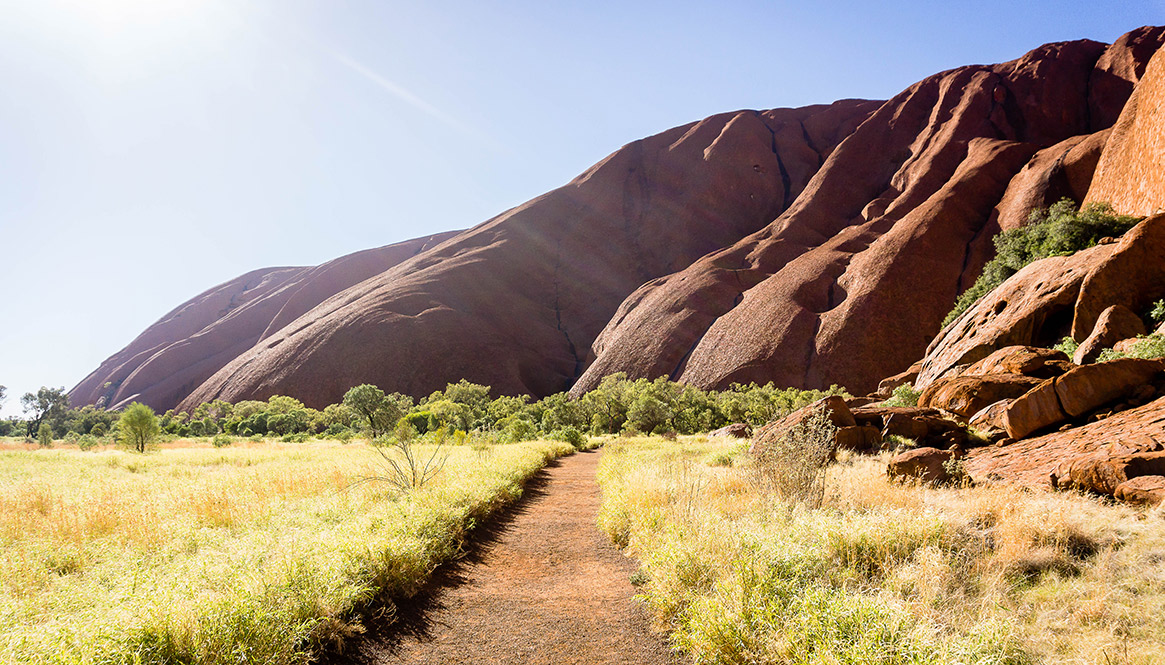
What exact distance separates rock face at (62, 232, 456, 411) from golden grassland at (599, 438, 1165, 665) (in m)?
120

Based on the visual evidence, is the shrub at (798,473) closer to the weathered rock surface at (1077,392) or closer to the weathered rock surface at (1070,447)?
the weathered rock surface at (1070,447)

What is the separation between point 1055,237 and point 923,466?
92.1 ft

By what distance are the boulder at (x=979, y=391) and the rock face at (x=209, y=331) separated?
121 m

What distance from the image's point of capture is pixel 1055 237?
2661 cm

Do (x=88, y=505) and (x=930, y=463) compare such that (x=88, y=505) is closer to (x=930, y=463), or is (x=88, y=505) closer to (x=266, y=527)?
(x=266, y=527)

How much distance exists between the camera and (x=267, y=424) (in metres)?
55.8

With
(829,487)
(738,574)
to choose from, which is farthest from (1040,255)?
(738,574)

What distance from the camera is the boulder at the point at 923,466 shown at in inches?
335

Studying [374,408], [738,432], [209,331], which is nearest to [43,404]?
[209,331]

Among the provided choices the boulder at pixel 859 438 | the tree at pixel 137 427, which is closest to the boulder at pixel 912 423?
the boulder at pixel 859 438

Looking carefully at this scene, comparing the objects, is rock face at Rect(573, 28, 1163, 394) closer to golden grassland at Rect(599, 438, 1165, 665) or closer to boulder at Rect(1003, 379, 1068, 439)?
boulder at Rect(1003, 379, 1068, 439)

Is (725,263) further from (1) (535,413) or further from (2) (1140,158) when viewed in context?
(2) (1140,158)

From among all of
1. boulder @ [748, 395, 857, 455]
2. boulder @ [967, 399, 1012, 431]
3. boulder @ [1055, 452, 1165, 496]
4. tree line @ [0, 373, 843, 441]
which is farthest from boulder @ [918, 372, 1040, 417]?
tree line @ [0, 373, 843, 441]

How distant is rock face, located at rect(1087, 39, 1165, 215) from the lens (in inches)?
955
